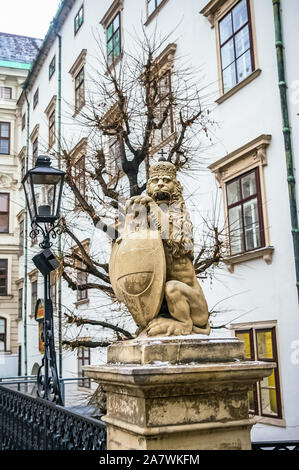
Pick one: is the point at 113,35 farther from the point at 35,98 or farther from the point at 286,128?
the point at 35,98

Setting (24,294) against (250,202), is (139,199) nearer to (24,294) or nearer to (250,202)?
(250,202)

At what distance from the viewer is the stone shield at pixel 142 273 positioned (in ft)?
10.4

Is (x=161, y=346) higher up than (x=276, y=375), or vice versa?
(x=161, y=346)

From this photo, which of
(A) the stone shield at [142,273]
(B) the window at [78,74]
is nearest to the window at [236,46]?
(A) the stone shield at [142,273]

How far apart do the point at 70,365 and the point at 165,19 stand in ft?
38.0

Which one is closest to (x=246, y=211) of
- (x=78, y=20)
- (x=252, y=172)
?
(x=252, y=172)

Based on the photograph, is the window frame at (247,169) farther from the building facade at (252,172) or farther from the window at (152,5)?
the window at (152,5)

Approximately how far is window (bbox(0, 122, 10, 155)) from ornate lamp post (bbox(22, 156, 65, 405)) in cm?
2393

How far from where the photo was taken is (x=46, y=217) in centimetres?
639

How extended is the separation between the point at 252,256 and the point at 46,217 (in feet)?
14.8

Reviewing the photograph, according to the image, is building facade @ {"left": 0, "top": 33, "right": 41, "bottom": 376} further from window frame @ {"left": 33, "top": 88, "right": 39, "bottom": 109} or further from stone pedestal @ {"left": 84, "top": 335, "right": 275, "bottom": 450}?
stone pedestal @ {"left": 84, "top": 335, "right": 275, "bottom": 450}

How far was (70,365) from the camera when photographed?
18031mm

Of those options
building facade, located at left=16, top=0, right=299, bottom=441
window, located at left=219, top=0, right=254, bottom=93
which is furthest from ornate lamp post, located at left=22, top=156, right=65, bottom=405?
window, located at left=219, top=0, right=254, bottom=93

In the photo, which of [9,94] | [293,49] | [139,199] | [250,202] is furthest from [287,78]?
[9,94]
